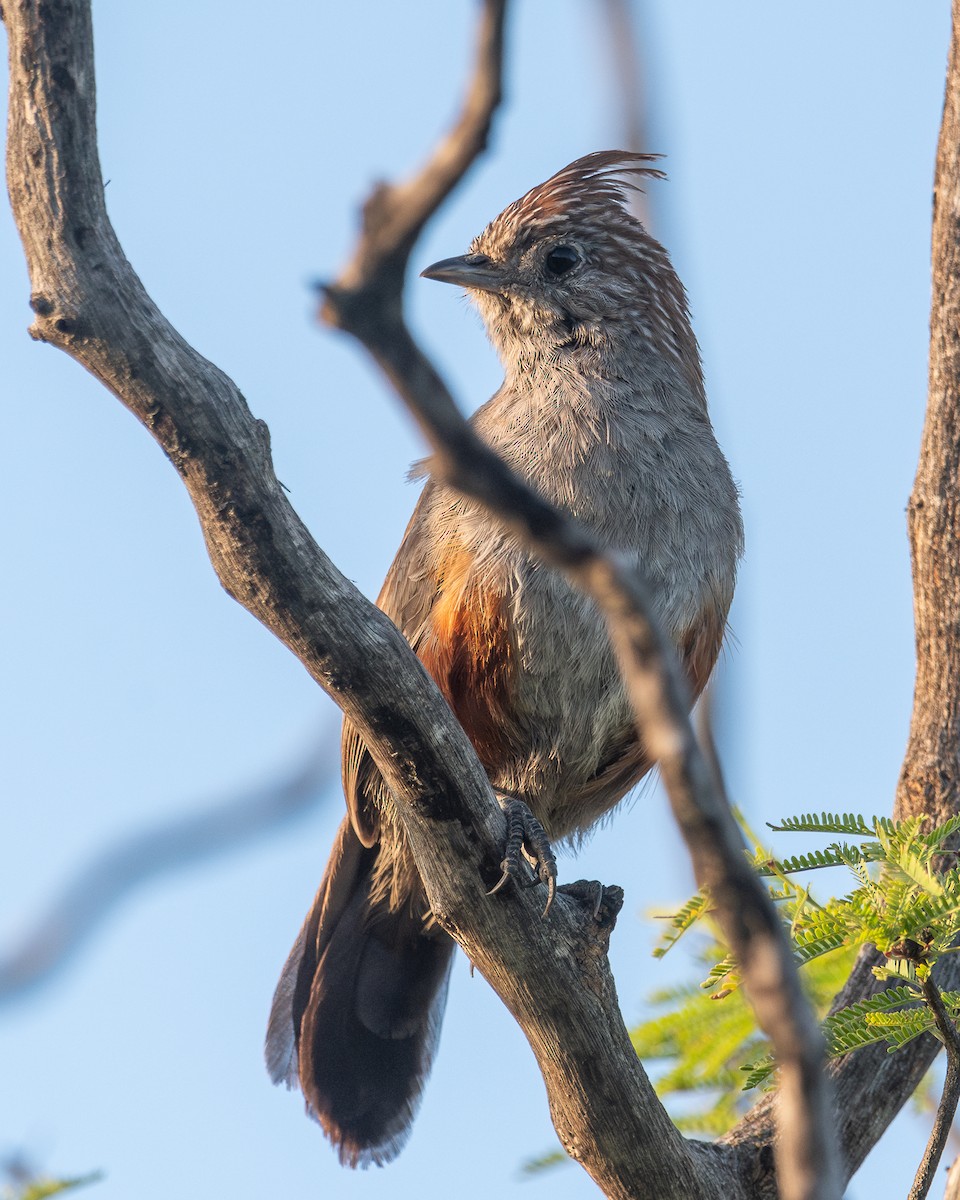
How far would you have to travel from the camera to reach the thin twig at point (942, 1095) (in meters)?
3.11

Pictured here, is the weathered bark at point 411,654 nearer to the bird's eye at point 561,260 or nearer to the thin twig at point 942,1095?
the thin twig at point 942,1095

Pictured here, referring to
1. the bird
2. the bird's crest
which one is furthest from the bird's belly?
the bird's crest

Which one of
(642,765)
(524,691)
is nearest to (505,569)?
(524,691)

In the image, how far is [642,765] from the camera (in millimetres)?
5062

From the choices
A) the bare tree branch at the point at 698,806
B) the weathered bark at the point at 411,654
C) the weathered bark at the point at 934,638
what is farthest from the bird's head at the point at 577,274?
the bare tree branch at the point at 698,806

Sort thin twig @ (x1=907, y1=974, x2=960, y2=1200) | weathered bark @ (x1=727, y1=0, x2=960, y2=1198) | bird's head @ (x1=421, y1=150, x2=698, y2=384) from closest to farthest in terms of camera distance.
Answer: thin twig @ (x1=907, y1=974, x2=960, y2=1200) < weathered bark @ (x1=727, y1=0, x2=960, y2=1198) < bird's head @ (x1=421, y1=150, x2=698, y2=384)

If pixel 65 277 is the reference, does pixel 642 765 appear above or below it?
above

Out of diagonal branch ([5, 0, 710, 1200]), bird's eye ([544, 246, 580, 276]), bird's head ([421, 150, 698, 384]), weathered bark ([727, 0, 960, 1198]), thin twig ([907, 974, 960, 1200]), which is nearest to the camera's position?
diagonal branch ([5, 0, 710, 1200])

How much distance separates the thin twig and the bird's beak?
11.1ft

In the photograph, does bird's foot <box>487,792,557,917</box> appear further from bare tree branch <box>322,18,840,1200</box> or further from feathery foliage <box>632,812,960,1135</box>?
bare tree branch <box>322,18,840,1200</box>

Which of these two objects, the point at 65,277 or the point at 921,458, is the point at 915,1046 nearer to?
the point at 921,458

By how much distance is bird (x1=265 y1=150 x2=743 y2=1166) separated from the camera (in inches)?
179

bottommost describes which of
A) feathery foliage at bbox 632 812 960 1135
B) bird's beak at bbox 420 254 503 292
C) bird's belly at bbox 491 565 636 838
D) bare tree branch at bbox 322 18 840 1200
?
bare tree branch at bbox 322 18 840 1200

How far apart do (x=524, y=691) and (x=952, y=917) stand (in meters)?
1.78
